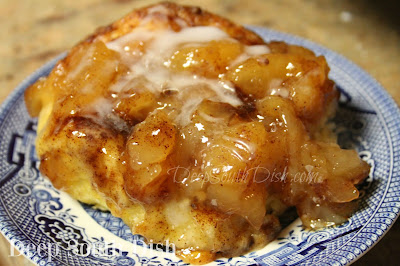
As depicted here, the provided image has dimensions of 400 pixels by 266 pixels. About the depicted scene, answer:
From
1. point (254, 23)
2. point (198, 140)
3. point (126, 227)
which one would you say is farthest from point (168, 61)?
point (254, 23)

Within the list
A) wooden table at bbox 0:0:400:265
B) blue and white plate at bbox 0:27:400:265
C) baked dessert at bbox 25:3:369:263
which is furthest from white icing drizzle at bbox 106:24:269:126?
wooden table at bbox 0:0:400:265

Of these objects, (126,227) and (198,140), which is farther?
(126,227)

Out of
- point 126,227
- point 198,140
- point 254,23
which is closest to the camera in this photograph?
point 198,140

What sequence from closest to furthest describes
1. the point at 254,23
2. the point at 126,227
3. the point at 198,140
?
the point at 198,140, the point at 126,227, the point at 254,23

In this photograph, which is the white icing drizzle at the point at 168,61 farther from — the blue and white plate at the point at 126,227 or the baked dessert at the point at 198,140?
the blue and white plate at the point at 126,227

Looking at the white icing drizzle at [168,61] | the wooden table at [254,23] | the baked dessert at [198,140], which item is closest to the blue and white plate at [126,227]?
the baked dessert at [198,140]

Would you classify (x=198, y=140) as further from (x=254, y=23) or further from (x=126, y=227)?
(x=254, y=23)

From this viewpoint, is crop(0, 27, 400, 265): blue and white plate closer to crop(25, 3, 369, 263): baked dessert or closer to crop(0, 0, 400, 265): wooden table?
crop(25, 3, 369, 263): baked dessert

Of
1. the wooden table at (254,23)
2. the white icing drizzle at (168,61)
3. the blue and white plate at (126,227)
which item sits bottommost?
the blue and white plate at (126,227)
